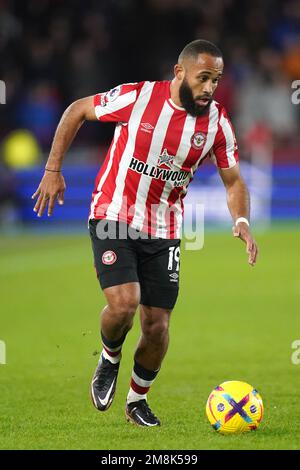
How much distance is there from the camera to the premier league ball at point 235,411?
6164 millimetres

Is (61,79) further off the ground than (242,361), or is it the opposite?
(61,79)

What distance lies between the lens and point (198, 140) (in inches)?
260

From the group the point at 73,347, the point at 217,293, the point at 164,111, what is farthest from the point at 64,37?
the point at 164,111

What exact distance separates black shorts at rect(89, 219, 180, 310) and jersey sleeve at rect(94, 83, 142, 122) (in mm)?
668

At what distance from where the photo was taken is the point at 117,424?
6.57 m

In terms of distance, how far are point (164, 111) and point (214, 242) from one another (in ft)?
35.2

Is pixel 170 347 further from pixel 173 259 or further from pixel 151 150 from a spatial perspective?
pixel 151 150

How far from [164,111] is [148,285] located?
1101 mm

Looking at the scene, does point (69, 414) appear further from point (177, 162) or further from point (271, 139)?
point (271, 139)

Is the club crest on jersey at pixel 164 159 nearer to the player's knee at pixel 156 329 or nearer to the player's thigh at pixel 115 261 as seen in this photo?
the player's thigh at pixel 115 261

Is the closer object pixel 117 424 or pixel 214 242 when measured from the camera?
pixel 117 424

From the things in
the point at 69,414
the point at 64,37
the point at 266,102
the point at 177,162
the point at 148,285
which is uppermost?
the point at 64,37
